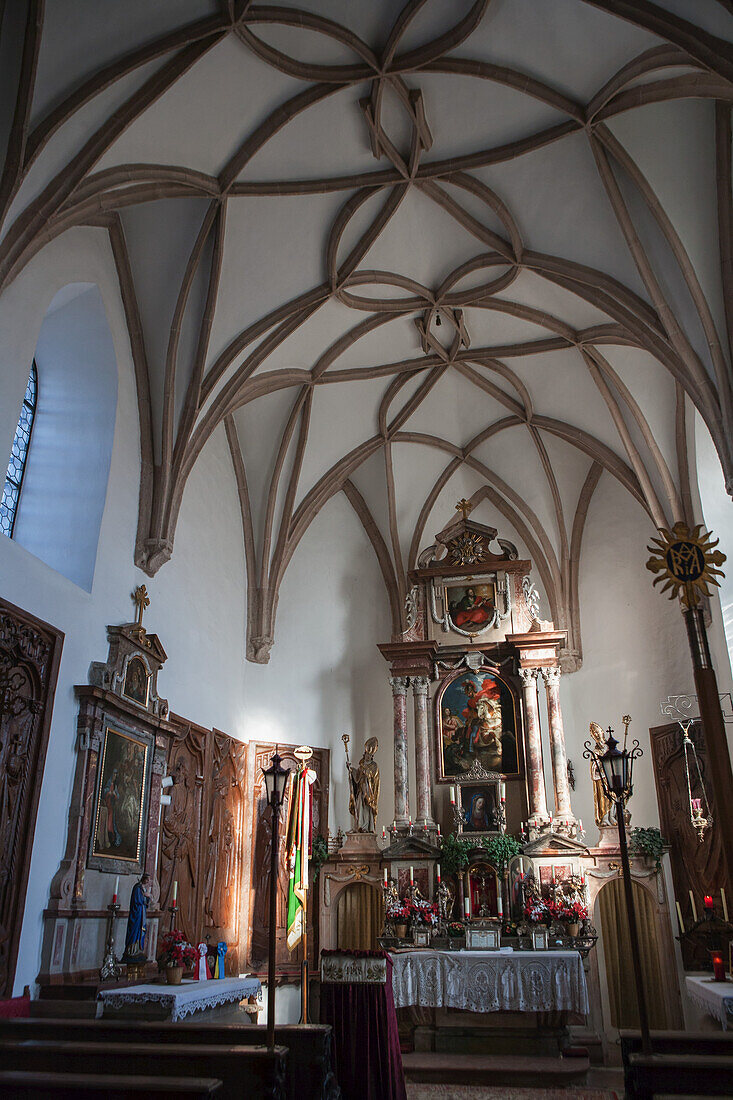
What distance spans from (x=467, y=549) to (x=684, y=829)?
675 cm

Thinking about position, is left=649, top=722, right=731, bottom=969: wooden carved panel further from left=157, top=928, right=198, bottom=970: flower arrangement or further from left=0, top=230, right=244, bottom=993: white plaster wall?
left=157, top=928, right=198, bottom=970: flower arrangement

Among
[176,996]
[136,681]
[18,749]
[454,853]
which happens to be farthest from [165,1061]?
[454,853]

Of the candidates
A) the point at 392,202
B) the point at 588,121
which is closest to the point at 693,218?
the point at 588,121

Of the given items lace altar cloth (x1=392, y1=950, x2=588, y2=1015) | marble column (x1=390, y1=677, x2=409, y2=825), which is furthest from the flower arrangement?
marble column (x1=390, y1=677, x2=409, y2=825)

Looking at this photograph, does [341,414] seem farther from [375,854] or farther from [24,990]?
[24,990]

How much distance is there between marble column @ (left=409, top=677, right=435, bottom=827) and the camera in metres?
16.8

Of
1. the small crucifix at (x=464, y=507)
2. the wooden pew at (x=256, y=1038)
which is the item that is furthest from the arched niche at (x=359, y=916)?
the wooden pew at (x=256, y=1038)

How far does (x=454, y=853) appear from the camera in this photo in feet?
52.3

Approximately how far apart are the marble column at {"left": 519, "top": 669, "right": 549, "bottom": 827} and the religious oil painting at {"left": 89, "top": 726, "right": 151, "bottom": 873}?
739 centimetres

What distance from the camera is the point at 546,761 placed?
17.3m

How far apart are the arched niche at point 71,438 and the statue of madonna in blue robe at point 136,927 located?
396 cm

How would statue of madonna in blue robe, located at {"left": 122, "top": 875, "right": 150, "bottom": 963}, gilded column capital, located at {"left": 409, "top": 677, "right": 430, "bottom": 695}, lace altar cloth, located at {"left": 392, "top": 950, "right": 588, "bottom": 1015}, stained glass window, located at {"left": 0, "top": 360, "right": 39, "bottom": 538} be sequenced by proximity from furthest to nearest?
1. gilded column capital, located at {"left": 409, "top": 677, "right": 430, "bottom": 695}
2. lace altar cloth, located at {"left": 392, "top": 950, "right": 588, "bottom": 1015}
3. stained glass window, located at {"left": 0, "top": 360, "right": 39, "bottom": 538}
4. statue of madonna in blue robe, located at {"left": 122, "top": 875, "right": 150, "bottom": 963}

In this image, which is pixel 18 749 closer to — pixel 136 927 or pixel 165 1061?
pixel 136 927

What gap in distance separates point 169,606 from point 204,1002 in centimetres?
594
